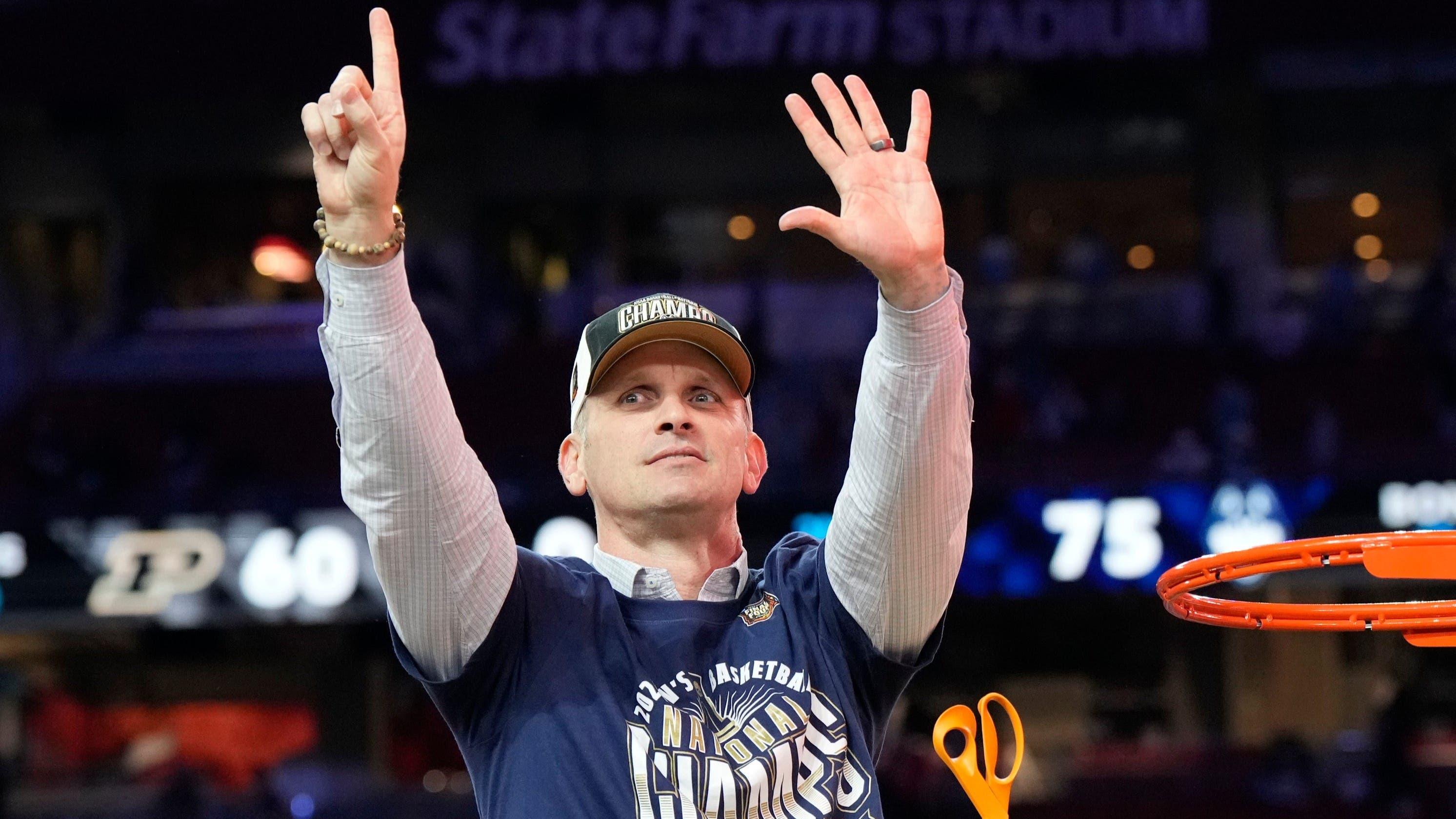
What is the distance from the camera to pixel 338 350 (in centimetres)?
200

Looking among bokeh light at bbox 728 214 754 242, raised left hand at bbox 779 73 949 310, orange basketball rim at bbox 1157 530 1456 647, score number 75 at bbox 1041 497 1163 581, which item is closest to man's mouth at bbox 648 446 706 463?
raised left hand at bbox 779 73 949 310

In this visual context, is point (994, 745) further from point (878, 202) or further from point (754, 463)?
point (878, 202)

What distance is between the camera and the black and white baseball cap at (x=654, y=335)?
2.31 meters

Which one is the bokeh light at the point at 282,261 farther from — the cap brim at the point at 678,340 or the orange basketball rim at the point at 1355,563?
the orange basketball rim at the point at 1355,563

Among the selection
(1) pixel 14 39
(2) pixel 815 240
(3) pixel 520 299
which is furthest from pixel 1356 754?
(1) pixel 14 39

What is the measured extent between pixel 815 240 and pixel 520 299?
7.93 feet

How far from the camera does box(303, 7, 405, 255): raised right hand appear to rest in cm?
196

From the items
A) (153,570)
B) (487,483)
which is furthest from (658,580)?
(153,570)

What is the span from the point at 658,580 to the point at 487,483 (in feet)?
0.93

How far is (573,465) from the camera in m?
2.45

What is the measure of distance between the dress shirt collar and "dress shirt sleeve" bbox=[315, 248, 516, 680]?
19 cm

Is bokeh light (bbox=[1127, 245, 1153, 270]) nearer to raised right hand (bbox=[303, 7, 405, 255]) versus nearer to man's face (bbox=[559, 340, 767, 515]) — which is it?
man's face (bbox=[559, 340, 767, 515])

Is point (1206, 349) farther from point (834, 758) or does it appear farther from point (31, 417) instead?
point (834, 758)

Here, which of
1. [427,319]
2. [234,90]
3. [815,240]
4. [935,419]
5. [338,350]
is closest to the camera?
[338,350]
